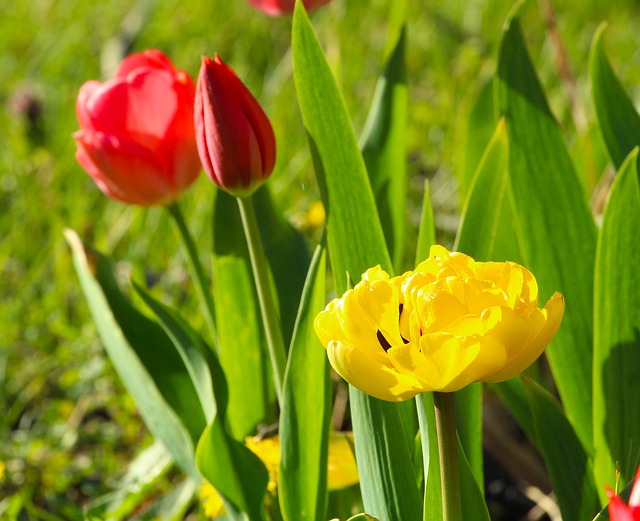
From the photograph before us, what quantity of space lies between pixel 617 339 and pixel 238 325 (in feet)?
1.22

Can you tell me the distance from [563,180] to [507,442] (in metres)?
0.48

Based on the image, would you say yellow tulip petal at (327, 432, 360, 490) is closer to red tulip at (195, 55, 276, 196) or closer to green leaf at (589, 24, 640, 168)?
red tulip at (195, 55, 276, 196)

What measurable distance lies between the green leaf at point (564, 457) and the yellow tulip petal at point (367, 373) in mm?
308

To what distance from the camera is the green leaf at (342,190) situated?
0.73 metres

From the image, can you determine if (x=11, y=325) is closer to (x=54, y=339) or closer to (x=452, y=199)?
(x=54, y=339)

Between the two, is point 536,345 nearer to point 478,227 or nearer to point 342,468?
point 478,227

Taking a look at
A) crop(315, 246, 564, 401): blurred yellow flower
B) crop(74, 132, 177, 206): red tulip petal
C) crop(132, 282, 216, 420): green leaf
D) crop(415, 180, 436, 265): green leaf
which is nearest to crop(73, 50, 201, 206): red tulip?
crop(74, 132, 177, 206): red tulip petal

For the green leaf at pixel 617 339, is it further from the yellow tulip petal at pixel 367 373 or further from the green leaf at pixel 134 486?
the green leaf at pixel 134 486

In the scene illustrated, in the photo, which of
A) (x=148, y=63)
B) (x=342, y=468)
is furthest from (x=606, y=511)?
(x=148, y=63)

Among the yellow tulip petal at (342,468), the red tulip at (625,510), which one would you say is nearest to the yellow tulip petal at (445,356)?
the red tulip at (625,510)

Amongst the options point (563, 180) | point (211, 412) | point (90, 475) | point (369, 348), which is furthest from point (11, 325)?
point (369, 348)

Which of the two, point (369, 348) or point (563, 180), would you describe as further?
point (563, 180)

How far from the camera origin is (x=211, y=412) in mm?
864

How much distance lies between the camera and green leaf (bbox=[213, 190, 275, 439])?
38.0 inches
